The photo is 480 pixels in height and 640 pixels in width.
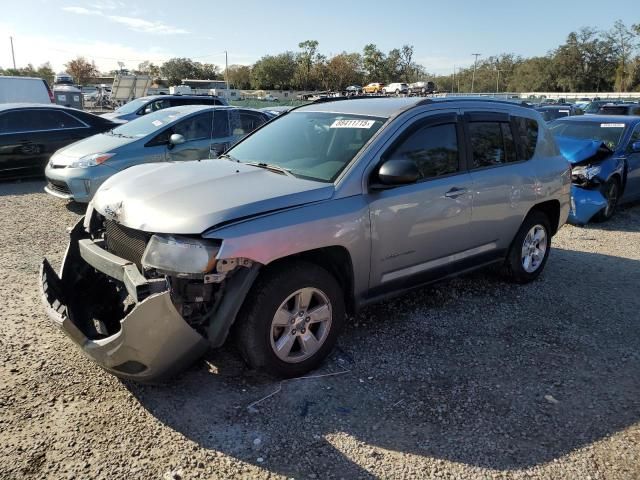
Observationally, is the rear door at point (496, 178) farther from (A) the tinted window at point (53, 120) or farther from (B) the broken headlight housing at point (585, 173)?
(A) the tinted window at point (53, 120)

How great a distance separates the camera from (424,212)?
3.94 metres

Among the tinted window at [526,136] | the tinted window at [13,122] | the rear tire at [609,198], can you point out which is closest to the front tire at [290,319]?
the tinted window at [526,136]

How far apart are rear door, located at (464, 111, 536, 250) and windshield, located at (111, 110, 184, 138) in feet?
17.9

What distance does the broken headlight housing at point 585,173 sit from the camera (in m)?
8.27

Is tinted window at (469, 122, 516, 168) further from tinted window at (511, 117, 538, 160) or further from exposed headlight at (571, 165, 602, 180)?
exposed headlight at (571, 165, 602, 180)

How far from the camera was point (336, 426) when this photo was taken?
9.82 feet

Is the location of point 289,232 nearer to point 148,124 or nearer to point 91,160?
point 91,160

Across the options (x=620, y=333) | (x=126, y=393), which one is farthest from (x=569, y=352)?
(x=126, y=393)

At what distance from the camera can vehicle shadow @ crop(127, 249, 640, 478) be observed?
2.84 m

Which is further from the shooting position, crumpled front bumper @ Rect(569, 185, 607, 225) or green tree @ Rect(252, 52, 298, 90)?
green tree @ Rect(252, 52, 298, 90)

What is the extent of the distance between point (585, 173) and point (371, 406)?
678cm

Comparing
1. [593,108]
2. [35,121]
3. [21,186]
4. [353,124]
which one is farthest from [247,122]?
[593,108]

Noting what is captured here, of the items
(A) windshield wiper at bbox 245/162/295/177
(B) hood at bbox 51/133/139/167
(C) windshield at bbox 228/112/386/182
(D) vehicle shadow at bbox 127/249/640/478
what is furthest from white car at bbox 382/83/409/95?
(D) vehicle shadow at bbox 127/249/640/478

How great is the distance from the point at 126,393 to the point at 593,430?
→ 285cm
